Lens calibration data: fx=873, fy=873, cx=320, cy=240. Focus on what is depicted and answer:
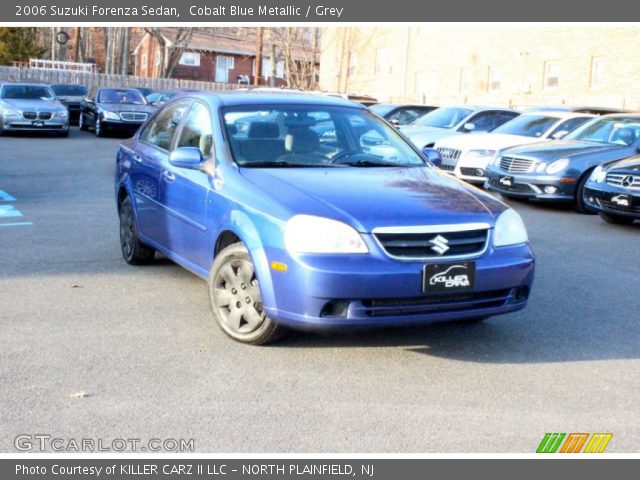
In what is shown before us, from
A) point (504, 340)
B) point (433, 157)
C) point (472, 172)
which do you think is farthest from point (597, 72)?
point (504, 340)

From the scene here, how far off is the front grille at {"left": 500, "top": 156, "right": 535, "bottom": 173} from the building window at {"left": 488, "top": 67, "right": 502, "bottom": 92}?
23.7m

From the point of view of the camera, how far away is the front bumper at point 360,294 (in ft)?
16.2

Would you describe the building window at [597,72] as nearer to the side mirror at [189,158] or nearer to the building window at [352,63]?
the building window at [352,63]

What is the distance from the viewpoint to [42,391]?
15.4 ft

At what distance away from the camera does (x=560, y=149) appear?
13078mm

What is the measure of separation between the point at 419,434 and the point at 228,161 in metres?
2.54

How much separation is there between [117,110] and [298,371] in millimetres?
21325

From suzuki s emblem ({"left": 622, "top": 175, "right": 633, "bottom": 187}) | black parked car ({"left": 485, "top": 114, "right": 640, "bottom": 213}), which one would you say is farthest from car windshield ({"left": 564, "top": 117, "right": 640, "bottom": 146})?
suzuki s emblem ({"left": 622, "top": 175, "right": 633, "bottom": 187})

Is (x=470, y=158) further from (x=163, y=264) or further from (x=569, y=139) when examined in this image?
(x=163, y=264)

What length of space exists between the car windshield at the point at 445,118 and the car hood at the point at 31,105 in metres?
11.2

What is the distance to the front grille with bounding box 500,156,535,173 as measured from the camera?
12.9 metres

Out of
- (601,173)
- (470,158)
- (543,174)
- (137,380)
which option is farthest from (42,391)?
(470,158)

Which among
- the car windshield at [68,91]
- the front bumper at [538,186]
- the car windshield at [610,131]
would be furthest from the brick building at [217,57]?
the front bumper at [538,186]

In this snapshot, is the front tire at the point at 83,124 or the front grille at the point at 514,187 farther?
the front tire at the point at 83,124
